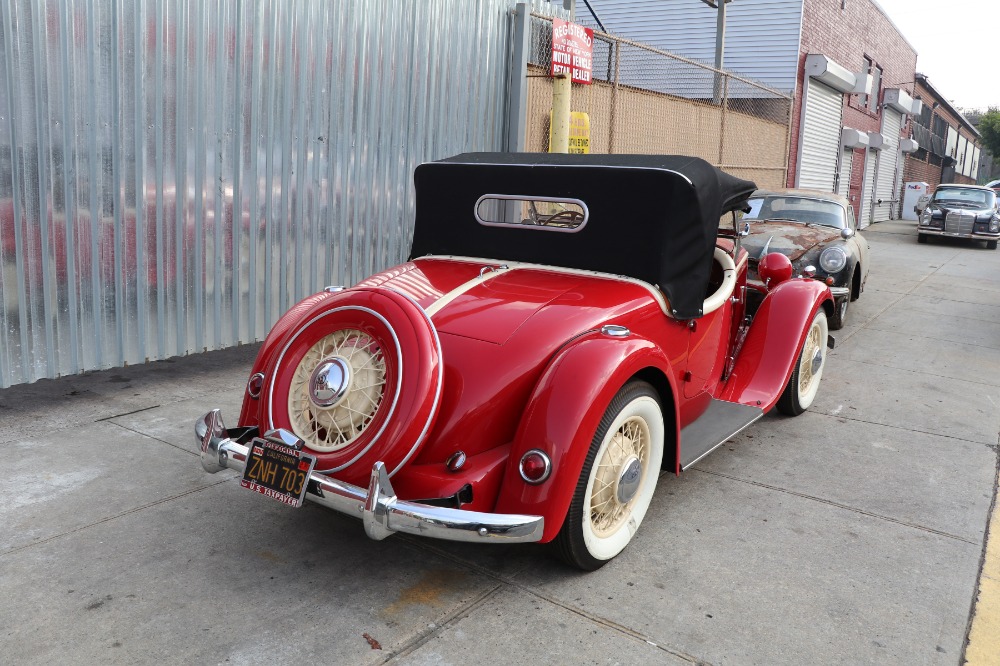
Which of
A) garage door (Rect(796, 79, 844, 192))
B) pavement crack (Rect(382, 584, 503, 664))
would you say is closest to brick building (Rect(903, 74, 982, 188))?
garage door (Rect(796, 79, 844, 192))

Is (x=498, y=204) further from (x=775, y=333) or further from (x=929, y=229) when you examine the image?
(x=929, y=229)

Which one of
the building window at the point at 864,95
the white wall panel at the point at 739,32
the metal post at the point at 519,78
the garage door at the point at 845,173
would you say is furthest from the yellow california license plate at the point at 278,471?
the building window at the point at 864,95

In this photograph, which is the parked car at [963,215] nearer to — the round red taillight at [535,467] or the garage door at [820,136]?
the garage door at [820,136]

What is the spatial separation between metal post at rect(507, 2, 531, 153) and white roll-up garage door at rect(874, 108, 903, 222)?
78.6 ft

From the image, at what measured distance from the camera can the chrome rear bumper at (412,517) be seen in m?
2.67

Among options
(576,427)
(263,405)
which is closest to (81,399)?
(263,405)

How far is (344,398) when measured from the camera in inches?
119

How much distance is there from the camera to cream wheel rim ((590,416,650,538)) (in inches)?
126

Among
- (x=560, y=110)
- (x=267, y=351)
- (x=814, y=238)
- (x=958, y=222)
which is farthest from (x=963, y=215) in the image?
(x=267, y=351)

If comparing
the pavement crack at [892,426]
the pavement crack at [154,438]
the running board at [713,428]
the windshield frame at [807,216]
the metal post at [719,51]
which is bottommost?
the pavement crack at [154,438]

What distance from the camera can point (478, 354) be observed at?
319 centimetres

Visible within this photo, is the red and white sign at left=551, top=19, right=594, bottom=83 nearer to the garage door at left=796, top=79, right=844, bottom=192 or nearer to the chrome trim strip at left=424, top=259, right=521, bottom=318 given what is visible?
the chrome trim strip at left=424, top=259, right=521, bottom=318

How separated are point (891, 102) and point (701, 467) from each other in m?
29.2

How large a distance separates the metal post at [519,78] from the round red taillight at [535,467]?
6.03 metres
